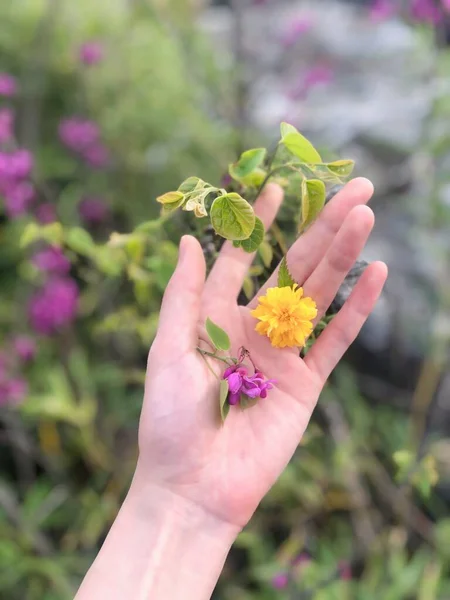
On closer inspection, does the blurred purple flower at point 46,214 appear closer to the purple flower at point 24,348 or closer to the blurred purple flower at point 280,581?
the purple flower at point 24,348

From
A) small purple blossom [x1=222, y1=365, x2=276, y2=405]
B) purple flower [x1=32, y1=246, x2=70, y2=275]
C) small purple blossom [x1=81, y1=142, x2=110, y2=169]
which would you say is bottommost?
purple flower [x1=32, y1=246, x2=70, y2=275]

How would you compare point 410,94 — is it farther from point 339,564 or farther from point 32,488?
point 32,488

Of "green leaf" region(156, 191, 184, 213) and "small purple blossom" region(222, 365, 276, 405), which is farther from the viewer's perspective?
"small purple blossom" region(222, 365, 276, 405)

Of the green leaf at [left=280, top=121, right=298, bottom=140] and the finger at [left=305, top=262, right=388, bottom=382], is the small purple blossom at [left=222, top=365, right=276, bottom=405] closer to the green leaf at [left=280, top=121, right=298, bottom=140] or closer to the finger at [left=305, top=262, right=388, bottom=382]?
the finger at [left=305, top=262, right=388, bottom=382]

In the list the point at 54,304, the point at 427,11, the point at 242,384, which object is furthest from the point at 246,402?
the point at 427,11

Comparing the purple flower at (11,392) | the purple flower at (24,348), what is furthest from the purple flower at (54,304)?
the purple flower at (11,392)

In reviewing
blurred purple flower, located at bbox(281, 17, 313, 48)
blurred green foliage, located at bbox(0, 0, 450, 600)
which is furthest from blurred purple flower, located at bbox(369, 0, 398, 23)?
blurred green foliage, located at bbox(0, 0, 450, 600)
